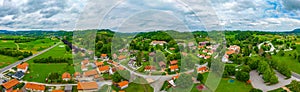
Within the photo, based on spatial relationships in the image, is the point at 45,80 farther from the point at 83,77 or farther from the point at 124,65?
the point at 124,65

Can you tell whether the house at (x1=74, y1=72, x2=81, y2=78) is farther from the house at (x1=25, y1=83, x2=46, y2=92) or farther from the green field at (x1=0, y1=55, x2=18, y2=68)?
the green field at (x1=0, y1=55, x2=18, y2=68)

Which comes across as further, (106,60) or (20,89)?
(106,60)

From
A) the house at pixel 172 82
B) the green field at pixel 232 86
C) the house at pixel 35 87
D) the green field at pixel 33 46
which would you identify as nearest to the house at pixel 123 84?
A: the house at pixel 172 82

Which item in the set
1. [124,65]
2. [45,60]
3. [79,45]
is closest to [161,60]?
[124,65]

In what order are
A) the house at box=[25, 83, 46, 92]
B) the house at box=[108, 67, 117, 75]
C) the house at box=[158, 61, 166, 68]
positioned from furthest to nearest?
1. the house at box=[158, 61, 166, 68]
2. the house at box=[108, 67, 117, 75]
3. the house at box=[25, 83, 46, 92]

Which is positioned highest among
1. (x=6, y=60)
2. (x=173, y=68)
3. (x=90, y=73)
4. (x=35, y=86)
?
(x=173, y=68)

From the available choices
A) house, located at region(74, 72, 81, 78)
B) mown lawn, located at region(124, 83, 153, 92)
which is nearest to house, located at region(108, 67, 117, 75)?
house, located at region(74, 72, 81, 78)

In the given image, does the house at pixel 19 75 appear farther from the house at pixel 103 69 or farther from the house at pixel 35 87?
the house at pixel 103 69

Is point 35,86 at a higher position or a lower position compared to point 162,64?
lower

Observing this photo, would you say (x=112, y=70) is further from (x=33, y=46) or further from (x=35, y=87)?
(x=33, y=46)

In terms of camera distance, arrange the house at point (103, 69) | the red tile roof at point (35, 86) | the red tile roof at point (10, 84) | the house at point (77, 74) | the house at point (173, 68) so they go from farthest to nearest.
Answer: the house at point (173, 68)
the house at point (103, 69)
the house at point (77, 74)
the red tile roof at point (10, 84)
the red tile roof at point (35, 86)

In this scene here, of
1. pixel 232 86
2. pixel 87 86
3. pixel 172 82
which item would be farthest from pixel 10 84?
pixel 232 86
